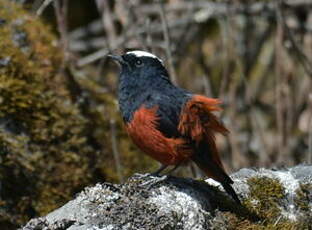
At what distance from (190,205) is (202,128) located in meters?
0.56

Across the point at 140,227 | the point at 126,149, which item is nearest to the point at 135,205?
the point at 140,227

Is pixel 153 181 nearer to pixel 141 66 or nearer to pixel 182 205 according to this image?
pixel 182 205

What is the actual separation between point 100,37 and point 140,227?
5.61 metres

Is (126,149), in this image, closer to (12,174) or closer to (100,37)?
(12,174)

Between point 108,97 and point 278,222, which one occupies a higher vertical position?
point 108,97

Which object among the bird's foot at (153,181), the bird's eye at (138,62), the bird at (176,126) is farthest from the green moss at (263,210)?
the bird's eye at (138,62)

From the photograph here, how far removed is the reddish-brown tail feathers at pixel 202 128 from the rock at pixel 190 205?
13 cm

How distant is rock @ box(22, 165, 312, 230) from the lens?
3691 mm

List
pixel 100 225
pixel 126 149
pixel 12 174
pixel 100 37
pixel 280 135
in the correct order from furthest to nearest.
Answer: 1. pixel 100 37
2. pixel 280 135
3. pixel 126 149
4. pixel 12 174
5. pixel 100 225

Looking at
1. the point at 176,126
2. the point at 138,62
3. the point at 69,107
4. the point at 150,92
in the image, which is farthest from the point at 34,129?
the point at 176,126

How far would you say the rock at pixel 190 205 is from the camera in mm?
3691

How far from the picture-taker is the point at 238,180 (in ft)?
14.4

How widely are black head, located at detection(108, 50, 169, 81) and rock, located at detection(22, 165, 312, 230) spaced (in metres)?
0.67

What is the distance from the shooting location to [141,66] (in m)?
4.64
